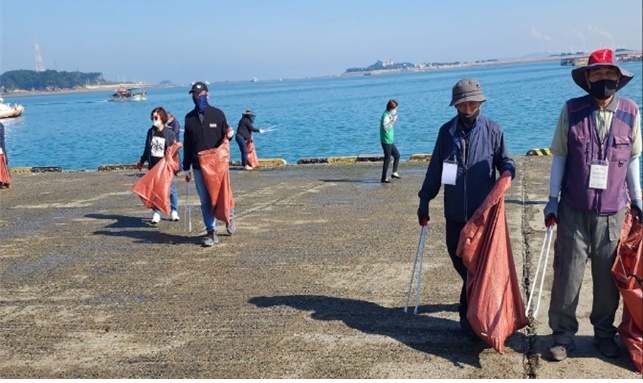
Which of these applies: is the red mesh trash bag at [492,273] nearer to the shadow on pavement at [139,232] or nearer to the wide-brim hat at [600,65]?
the wide-brim hat at [600,65]

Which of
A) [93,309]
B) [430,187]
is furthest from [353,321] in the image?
[93,309]

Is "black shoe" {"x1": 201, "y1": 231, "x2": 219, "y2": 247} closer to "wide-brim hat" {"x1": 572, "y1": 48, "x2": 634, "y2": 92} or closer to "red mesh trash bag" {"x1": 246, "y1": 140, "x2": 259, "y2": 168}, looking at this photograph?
"wide-brim hat" {"x1": 572, "y1": 48, "x2": 634, "y2": 92}

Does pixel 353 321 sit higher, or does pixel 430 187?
pixel 430 187

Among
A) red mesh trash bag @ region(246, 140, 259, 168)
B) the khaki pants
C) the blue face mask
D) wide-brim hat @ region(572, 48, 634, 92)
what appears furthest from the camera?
red mesh trash bag @ region(246, 140, 259, 168)

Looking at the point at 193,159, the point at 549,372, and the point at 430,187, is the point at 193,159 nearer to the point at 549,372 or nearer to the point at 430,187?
the point at 430,187

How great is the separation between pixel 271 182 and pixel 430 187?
9.25m

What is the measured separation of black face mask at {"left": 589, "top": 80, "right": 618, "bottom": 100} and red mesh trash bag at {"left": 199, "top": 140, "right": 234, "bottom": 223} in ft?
16.0

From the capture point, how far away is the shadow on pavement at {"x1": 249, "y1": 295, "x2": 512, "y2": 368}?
4.82 m

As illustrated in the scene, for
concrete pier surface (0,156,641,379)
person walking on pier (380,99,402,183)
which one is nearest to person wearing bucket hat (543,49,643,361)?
concrete pier surface (0,156,641,379)

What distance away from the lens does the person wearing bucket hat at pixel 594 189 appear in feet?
14.5

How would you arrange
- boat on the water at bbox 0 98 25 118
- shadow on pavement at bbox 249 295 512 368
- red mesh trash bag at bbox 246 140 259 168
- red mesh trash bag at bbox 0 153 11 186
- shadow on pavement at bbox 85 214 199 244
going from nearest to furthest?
1. shadow on pavement at bbox 249 295 512 368
2. shadow on pavement at bbox 85 214 199 244
3. red mesh trash bag at bbox 0 153 11 186
4. red mesh trash bag at bbox 246 140 259 168
5. boat on the water at bbox 0 98 25 118

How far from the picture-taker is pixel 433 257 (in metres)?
7.30

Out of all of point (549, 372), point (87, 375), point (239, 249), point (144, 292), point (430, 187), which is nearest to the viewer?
point (549, 372)

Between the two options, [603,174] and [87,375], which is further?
[87,375]
